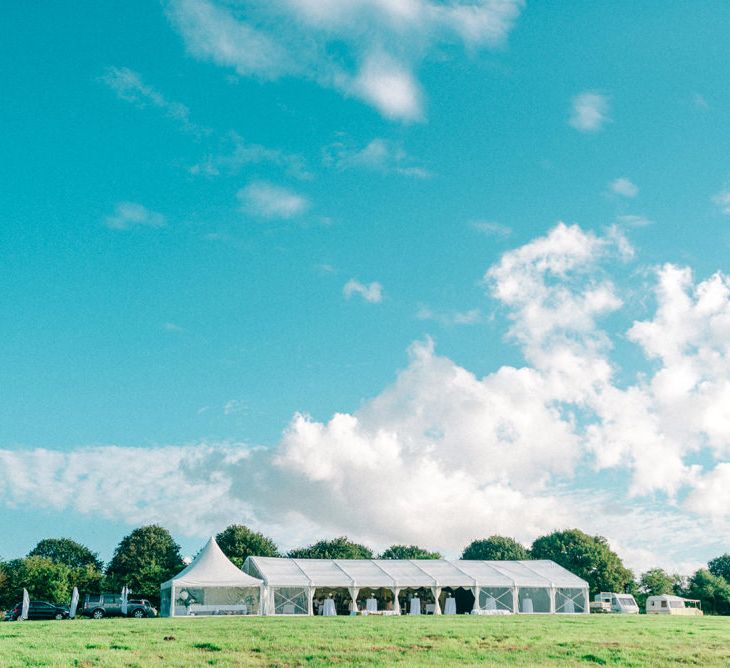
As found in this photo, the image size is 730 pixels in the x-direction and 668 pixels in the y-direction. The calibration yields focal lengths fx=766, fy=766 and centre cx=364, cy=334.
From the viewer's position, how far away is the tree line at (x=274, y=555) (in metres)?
67.7

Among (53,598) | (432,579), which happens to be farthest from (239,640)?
(53,598)

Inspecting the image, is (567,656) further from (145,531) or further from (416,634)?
(145,531)

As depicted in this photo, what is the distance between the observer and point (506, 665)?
17469 millimetres

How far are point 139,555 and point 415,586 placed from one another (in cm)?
4517

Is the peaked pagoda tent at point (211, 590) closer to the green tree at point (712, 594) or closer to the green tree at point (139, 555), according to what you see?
the green tree at point (139, 555)

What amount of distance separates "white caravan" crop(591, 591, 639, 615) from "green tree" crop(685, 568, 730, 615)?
58.8 ft

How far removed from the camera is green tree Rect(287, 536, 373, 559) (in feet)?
290

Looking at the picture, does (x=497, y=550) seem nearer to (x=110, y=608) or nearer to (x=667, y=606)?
(x=667, y=606)

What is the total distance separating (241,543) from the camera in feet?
261

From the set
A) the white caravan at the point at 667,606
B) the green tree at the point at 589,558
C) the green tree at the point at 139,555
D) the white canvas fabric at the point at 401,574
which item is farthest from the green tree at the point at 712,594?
the green tree at the point at 139,555

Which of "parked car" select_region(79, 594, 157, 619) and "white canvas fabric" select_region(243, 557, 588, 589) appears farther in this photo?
"white canvas fabric" select_region(243, 557, 588, 589)

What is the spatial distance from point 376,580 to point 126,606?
1533 centimetres

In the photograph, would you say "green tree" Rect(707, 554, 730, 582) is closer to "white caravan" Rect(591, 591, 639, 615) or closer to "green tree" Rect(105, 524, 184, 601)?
"white caravan" Rect(591, 591, 639, 615)

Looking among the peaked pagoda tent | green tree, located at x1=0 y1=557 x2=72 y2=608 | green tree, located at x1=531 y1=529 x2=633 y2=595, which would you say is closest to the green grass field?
the peaked pagoda tent
